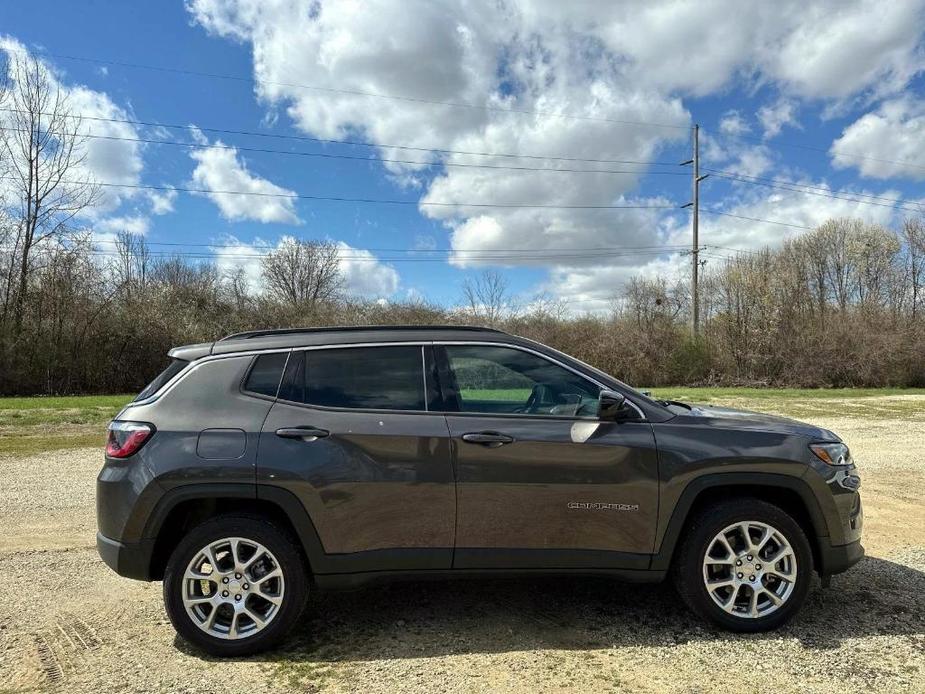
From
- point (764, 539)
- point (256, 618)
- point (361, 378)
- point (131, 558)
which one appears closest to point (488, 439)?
point (361, 378)

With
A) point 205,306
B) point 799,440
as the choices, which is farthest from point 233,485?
point 205,306

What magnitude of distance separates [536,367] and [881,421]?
13.7 metres

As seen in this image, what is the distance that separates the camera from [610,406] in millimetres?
3357

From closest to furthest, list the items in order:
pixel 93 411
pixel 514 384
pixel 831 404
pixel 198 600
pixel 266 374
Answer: pixel 198 600 < pixel 266 374 < pixel 514 384 < pixel 93 411 < pixel 831 404

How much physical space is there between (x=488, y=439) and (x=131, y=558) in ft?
6.91

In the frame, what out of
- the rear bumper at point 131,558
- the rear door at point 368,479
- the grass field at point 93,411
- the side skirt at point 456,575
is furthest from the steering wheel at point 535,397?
the grass field at point 93,411

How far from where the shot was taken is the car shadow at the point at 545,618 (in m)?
3.33

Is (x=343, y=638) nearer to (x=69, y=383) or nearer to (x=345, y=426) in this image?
(x=345, y=426)

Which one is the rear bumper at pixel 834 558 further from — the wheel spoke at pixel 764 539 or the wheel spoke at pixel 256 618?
the wheel spoke at pixel 256 618

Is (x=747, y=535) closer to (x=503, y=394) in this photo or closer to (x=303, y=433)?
(x=503, y=394)

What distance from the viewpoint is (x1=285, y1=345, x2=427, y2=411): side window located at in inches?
135

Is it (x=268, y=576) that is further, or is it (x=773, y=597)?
(x=773, y=597)

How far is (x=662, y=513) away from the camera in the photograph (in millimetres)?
3367

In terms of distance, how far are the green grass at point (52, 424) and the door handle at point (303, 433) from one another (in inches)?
336
